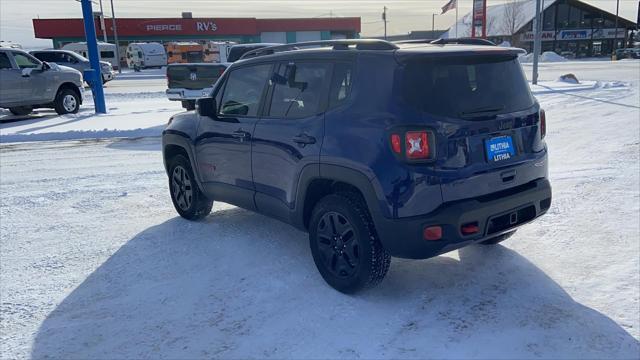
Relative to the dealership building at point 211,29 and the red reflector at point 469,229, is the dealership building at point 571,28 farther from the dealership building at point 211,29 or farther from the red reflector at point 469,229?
the red reflector at point 469,229

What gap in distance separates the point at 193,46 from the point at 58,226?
3935cm

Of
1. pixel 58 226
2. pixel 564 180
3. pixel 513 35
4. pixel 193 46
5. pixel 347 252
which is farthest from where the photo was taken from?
pixel 513 35

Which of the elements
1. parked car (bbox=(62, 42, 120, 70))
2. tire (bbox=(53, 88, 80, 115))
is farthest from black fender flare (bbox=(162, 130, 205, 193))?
parked car (bbox=(62, 42, 120, 70))

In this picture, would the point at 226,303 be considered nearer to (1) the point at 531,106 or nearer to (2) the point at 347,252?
(2) the point at 347,252

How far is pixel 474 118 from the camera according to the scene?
340 centimetres

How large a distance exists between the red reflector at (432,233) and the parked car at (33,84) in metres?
14.1

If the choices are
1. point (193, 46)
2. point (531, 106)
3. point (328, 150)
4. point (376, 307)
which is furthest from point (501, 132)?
point (193, 46)

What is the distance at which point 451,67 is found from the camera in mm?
3455

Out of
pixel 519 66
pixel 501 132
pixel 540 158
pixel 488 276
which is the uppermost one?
pixel 519 66

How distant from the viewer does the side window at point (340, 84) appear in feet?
11.9

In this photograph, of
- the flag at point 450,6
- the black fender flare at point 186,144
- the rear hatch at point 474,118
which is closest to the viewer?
the rear hatch at point 474,118

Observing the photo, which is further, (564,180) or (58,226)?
(564,180)

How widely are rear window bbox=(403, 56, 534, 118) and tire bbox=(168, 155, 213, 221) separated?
9.59 ft

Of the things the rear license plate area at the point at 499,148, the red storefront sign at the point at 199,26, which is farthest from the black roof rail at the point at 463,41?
the red storefront sign at the point at 199,26
